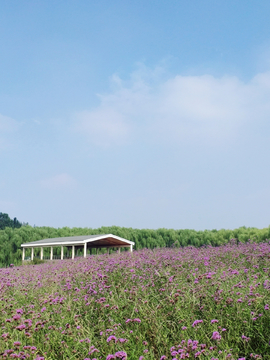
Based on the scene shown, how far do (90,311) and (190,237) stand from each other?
28463 millimetres

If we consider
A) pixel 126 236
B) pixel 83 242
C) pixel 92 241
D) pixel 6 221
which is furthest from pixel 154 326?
pixel 6 221

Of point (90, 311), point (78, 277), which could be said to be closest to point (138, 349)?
point (90, 311)

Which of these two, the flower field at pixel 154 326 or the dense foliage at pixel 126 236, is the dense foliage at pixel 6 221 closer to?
the dense foliage at pixel 126 236

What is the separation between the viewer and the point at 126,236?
33.6m

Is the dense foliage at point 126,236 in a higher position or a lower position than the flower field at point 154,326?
higher

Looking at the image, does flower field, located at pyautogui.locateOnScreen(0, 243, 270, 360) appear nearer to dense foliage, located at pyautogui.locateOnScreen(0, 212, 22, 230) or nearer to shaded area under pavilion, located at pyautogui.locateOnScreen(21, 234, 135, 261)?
shaded area under pavilion, located at pyautogui.locateOnScreen(21, 234, 135, 261)

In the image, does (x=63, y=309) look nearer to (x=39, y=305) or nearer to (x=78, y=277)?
(x=39, y=305)

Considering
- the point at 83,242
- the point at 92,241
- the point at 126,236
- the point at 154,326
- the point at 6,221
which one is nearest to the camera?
the point at 154,326

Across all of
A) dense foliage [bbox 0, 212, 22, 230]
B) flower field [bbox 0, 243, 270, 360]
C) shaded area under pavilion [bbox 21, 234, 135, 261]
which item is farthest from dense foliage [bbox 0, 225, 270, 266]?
dense foliage [bbox 0, 212, 22, 230]

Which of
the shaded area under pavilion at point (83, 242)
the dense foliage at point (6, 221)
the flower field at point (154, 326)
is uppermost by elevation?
the dense foliage at point (6, 221)

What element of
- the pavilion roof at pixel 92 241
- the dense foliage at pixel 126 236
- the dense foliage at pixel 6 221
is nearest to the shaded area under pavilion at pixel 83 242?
the pavilion roof at pixel 92 241

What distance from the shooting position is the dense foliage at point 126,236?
3140 cm

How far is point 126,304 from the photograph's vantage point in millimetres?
5719

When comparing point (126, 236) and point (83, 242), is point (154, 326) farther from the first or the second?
point (126, 236)
